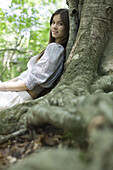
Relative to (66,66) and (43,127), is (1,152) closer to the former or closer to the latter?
(43,127)

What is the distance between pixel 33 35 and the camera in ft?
33.9

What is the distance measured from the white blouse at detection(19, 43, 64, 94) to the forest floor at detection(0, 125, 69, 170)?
4.11ft

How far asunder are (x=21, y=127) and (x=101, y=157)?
1.24 meters

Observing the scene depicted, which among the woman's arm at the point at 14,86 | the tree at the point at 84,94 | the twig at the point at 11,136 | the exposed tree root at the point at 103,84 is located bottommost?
the twig at the point at 11,136

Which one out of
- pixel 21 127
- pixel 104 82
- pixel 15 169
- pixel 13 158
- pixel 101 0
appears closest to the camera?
pixel 15 169

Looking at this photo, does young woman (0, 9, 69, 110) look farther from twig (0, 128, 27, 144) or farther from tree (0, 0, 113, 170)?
twig (0, 128, 27, 144)

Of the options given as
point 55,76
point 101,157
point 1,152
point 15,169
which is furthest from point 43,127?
point 55,76

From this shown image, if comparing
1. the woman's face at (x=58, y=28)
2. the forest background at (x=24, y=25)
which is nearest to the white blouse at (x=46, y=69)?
the woman's face at (x=58, y=28)

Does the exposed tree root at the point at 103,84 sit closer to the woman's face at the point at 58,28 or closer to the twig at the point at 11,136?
the twig at the point at 11,136

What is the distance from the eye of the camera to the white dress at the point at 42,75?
9.48 feet

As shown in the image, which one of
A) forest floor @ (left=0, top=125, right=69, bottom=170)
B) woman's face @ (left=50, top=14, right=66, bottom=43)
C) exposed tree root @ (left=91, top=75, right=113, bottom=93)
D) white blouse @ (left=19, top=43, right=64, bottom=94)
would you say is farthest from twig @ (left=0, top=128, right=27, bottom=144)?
woman's face @ (left=50, top=14, right=66, bottom=43)

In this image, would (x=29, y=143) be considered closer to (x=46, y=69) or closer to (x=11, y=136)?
(x=11, y=136)

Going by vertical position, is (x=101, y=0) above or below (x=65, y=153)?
above

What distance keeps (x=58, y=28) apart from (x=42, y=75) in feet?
3.13
